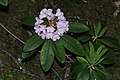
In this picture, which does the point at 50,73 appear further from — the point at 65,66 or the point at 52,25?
the point at 52,25

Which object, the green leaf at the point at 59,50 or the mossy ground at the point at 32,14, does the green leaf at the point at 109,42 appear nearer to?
the mossy ground at the point at 32,14

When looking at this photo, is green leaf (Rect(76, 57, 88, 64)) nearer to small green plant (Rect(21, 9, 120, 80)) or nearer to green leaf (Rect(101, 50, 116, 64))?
small green plant (Rect(21, 9, 120, 80))

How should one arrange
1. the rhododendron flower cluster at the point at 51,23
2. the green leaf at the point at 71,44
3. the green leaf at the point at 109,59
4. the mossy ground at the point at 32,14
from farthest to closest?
the green leaf at the point at 109,59 → the mossy ground at the point at 32,14 → the green leaf at the point at 71,44 → the rhododendron flower cluster at the point at 51,23

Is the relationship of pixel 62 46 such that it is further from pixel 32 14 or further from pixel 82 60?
pixel 32 14

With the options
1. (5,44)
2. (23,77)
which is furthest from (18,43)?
(23,77)

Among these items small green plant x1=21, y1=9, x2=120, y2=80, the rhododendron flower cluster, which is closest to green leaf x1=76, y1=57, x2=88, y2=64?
small green plant x1=21, y1=9, x2=120, y2=80

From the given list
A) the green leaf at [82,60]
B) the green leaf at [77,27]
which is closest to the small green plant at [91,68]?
the green leaf at [82,60]
